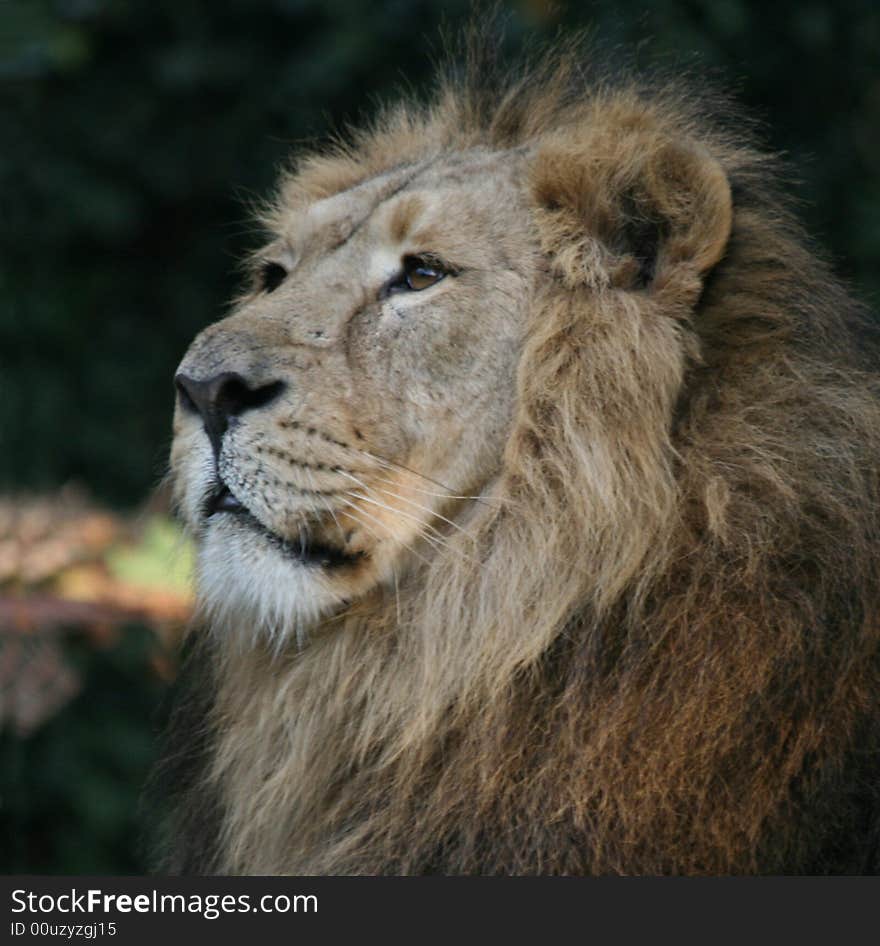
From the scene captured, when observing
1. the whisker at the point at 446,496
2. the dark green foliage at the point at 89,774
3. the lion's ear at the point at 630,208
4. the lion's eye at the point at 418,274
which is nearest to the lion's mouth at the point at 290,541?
the whisker at the point at 446,496

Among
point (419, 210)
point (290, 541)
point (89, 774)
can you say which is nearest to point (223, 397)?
point (290, 541)

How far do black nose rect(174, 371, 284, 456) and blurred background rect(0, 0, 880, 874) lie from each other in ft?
2.36

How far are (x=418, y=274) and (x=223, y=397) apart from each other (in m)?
0.39

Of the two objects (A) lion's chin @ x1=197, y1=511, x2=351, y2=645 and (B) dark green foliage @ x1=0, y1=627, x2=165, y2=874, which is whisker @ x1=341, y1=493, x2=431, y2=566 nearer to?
(A) lion's chin @ x1=197, y1=511, x2=351, y2=645

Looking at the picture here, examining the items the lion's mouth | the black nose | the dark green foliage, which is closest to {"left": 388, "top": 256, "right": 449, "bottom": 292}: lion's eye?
the black nose

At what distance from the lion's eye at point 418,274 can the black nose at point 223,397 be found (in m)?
0.29

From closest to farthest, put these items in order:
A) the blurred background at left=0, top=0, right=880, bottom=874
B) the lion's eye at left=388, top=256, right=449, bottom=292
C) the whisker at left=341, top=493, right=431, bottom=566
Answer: the whisker at left=341, top=493, right=431, bottom=566 < the lion's eye at left=388, top=256, right=449, bottom=292 < the blurred background at left=0, top=0, right=880, bottom=874

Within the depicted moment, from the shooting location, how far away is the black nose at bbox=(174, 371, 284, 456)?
215 centimetres

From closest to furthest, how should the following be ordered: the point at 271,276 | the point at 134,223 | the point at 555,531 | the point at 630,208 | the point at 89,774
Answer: the point at 555,531
the point at 630,208
the point at 271,276
the point at 89,774
the point at 134,223

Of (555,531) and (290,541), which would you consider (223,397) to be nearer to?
(290,541)

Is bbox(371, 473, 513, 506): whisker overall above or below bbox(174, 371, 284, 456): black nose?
below

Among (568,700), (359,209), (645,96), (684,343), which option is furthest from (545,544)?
(645,96)

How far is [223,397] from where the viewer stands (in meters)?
2.16

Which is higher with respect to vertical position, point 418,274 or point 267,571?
point 418,274
